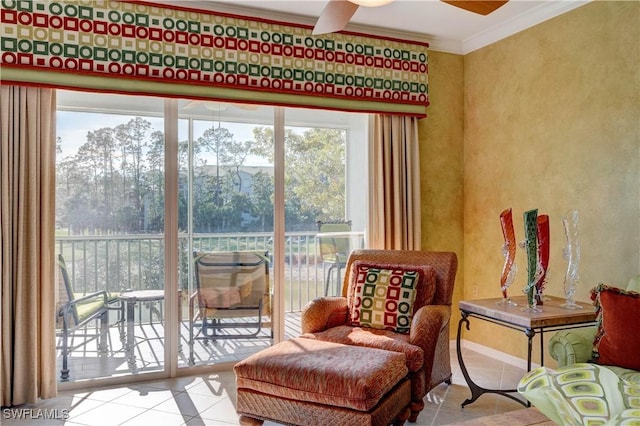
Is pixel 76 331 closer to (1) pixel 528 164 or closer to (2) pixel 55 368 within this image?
(2) pixel 55 368

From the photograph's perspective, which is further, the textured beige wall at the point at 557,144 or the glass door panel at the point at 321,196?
the glass door panel at the point at 321,196

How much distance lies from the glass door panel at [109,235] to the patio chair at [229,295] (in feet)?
0.90

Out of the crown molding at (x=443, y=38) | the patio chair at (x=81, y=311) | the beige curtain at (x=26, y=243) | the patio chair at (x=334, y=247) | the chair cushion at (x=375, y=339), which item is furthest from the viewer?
the patio chair at (x=334, y=247)

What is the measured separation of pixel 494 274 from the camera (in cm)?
404

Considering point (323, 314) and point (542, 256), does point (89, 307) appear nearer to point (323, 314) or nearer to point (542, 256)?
point (323, 314)

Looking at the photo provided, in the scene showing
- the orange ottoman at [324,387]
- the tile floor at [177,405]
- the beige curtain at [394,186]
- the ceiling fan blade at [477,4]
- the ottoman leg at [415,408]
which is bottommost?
the tile floor at [177,405]

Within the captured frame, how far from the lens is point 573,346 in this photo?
2410 millimetres

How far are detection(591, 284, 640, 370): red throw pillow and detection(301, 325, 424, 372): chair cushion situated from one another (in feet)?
2.90

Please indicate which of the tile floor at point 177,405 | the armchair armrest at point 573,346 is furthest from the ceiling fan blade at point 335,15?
the tile floor at point 177,405

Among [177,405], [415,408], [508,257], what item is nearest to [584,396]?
[415,408]

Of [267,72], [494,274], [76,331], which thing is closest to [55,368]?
[76,331]

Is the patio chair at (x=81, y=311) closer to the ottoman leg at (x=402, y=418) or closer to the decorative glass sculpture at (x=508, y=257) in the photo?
the ottoman leg at (x=402, y=418)

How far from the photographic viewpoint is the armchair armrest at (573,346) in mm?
2393

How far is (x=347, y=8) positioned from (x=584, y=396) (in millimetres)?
1966
